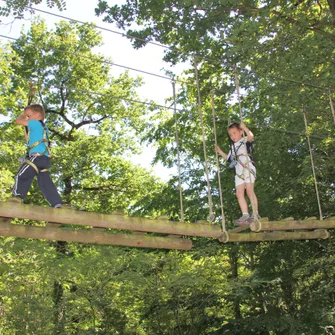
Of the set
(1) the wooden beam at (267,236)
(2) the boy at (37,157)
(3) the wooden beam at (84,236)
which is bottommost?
(3) the wooden beam at (84,236)

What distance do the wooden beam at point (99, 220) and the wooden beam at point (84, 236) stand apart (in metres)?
0.35

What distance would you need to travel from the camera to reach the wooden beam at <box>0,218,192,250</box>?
4.14 meters

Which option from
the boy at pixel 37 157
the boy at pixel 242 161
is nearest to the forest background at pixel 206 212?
the boy at pixel 242 161

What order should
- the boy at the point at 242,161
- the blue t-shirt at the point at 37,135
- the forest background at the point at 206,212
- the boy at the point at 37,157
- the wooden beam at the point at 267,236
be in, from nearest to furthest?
the boy at the point at 37,157, the blue t-shirt at the point at 37,135, the wooden beam at the point at 267,236, the boy at the point at 242,161, the forest background at the point at 206,212

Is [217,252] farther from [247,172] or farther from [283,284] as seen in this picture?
[247,172]

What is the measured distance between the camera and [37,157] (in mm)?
4473

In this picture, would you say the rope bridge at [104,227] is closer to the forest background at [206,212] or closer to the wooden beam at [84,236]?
the wooden beam at [84,236]

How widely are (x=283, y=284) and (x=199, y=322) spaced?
7.31 feet

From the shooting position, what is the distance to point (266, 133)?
34.7ft

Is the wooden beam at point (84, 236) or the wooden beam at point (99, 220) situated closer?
the wooden beam at point (99, 220)

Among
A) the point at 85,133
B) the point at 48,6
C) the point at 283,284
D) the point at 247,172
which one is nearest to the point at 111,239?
the point at 247,172

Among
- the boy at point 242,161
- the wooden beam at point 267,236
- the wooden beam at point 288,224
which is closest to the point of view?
the wooden beam at point 288,224

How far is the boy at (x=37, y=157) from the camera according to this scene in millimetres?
4391

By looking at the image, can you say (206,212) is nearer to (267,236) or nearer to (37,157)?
(267,236)
